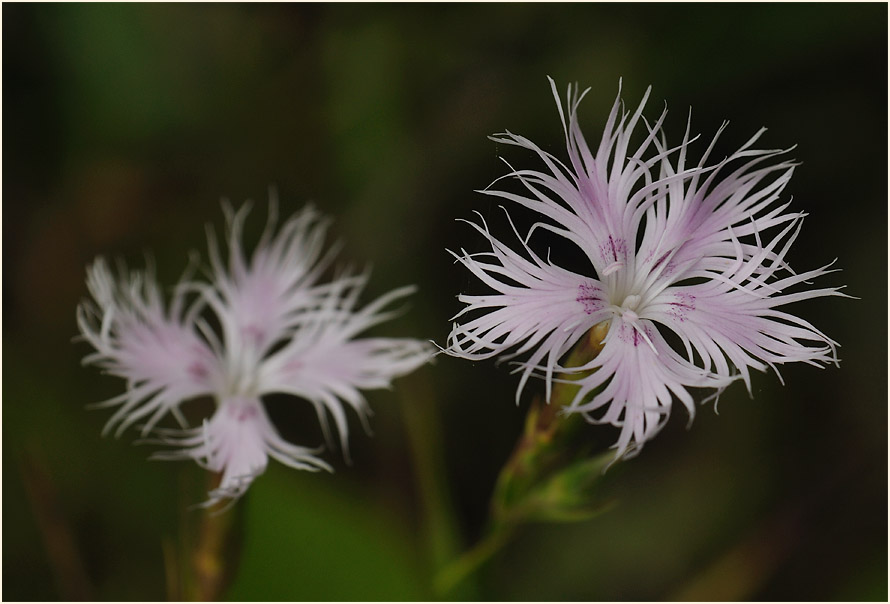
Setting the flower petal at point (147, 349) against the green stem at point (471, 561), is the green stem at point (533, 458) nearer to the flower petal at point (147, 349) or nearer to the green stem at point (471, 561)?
the green stem at point (471, 561)

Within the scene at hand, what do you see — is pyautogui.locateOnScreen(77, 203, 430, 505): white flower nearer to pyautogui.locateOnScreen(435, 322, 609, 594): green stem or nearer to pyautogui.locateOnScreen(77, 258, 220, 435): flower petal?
pyautogui.locateOnScreen(77, 258, 220, 435): flower petal

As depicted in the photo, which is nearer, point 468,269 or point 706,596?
point 468,269

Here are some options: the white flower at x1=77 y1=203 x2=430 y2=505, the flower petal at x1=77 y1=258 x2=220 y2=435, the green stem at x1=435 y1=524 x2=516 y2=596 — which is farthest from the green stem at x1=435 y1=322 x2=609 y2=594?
the flower petal at x1=77 y1=258 x2=220 y2=435

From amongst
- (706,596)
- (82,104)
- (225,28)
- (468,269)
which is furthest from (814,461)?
(82,104)

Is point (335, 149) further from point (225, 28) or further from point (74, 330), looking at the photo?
point (74, 330)

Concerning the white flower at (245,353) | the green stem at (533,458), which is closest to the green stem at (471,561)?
the green stem at (533,458)

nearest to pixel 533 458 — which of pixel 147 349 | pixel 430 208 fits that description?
pixel 147 349
